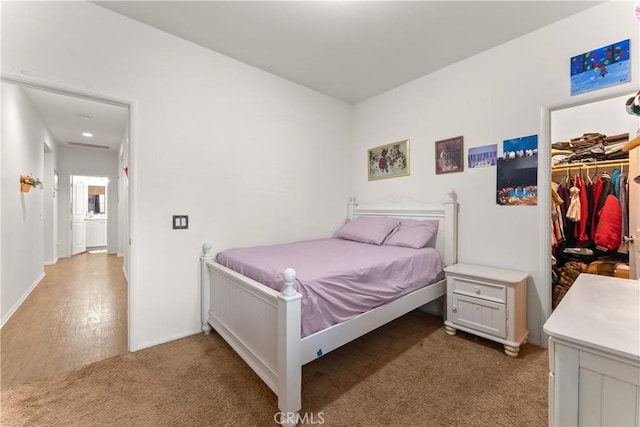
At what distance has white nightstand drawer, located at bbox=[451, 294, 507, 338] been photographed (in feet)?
6.95

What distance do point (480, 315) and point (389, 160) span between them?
1969 millimetres

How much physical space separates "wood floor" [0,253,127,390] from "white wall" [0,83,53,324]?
23 centimetres

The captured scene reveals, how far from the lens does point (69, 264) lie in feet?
17.7

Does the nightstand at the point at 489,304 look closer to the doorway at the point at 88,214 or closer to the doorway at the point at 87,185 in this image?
the doorway at the point at 87,185

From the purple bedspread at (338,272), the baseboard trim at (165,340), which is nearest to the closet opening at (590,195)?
the purple bedspread at (338,272)

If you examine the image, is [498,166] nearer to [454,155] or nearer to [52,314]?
[454,155]

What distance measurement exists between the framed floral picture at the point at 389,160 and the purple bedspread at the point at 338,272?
1074mm

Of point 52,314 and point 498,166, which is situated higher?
point 498,166

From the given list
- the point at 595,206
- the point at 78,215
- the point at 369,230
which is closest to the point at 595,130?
the point at 595,206

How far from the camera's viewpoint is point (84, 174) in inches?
249

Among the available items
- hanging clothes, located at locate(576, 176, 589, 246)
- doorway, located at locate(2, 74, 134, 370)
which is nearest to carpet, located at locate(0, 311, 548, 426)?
hanging clothes, located at locate(576, 176, 589, 246)

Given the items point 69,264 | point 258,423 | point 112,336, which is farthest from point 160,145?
point 69,264

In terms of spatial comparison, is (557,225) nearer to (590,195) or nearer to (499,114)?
(590,195)

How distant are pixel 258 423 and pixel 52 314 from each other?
2.91m
